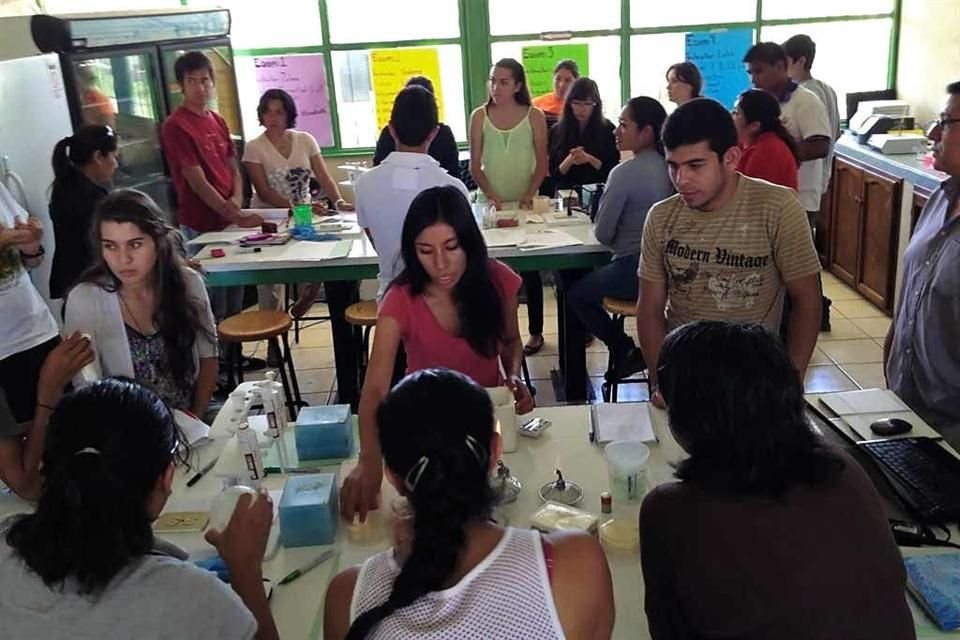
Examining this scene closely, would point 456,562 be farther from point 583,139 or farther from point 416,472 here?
point 583,139

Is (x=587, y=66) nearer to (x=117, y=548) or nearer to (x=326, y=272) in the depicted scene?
(x=326, y=272)

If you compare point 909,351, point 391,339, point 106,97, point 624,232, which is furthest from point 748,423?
point 106,97

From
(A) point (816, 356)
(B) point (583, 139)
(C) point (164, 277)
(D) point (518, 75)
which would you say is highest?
(D) point (518, 75)

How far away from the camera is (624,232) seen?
3.62 m

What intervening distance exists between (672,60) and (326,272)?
3597 millimetres

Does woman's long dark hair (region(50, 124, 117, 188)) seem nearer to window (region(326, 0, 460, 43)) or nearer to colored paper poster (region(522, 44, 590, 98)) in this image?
window (region(326, 0, 460, 43))

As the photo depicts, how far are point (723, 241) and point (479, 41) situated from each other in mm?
4042

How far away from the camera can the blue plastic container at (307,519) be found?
5.63ft

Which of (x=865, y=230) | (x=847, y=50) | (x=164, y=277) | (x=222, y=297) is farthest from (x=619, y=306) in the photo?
(x=847, y=50)

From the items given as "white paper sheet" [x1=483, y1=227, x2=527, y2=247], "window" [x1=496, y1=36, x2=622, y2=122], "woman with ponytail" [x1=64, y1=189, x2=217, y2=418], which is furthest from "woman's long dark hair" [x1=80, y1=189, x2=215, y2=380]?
"window" [x1=496, y1=36, x2=622, y2=122]

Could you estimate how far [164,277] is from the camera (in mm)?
2410

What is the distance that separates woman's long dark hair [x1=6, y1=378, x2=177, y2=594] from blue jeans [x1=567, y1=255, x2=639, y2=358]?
2.59 m

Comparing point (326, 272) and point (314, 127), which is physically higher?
point (314, 127)

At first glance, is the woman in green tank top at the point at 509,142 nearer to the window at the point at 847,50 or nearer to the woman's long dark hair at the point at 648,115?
the woman's long dark hair at the point at 648,115
